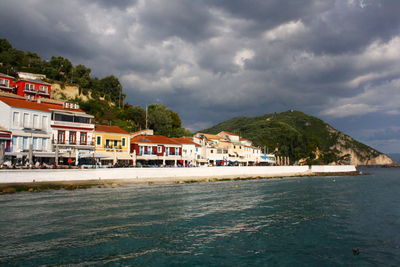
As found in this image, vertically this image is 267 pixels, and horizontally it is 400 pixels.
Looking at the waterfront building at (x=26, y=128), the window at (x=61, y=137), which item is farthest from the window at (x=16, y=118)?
the window at (x=61, y=137)

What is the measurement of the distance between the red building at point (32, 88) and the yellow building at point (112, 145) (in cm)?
2561

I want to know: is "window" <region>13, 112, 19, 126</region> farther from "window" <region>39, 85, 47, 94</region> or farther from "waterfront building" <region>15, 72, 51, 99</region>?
"window" <region>39, 85, 47, 94</region>

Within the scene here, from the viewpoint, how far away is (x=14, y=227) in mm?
17969

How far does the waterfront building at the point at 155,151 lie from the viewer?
5712 centimetres

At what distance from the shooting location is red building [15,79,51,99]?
66438mm

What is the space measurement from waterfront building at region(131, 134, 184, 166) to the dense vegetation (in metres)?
17.0

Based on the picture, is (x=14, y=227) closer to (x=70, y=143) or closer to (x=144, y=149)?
(x=70, y=143)

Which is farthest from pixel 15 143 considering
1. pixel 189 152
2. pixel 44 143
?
pixel 189 152

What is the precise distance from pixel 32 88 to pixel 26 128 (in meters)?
29.8

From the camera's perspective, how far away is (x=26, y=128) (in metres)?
42.9

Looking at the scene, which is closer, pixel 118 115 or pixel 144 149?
pixel 144 149

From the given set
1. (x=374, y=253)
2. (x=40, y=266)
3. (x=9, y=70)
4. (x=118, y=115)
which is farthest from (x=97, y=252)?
(x=9, y=70)

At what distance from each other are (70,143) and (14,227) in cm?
3095

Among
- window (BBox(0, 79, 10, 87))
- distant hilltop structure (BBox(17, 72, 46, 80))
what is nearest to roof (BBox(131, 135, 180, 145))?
window (BBox(0, 79, 10, 87))
